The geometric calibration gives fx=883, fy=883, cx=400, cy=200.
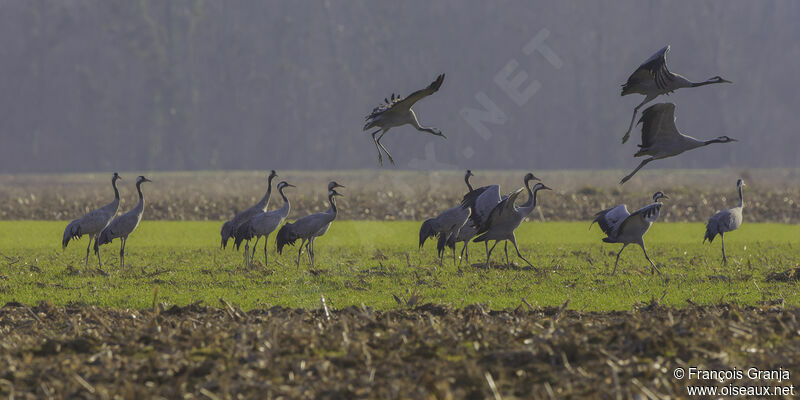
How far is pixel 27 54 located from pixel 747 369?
405 feet

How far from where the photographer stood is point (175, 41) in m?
123

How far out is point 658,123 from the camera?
37.9 feet

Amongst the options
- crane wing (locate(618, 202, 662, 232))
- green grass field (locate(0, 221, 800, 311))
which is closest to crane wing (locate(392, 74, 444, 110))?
green grass field (locate(0, 221, 800, 311))

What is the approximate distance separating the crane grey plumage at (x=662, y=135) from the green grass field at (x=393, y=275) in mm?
2547

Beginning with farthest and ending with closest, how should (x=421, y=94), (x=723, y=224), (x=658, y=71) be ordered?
1. (x=723, y=224)
2. (x=658, y=71)
3. (x=421, y=94)

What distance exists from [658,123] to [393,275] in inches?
271

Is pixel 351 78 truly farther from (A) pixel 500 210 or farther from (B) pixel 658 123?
(B) pixel 658 123

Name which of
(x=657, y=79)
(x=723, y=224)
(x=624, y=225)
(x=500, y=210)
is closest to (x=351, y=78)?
(x=723, y=224)

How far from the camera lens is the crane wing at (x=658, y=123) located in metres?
11.4

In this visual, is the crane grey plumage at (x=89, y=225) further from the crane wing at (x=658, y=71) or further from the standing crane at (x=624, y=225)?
the crane wing at (x=658, y=71)

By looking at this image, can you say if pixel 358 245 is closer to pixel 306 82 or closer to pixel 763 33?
pixel 306 82

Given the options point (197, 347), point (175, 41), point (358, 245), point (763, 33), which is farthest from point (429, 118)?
point (197, 347)

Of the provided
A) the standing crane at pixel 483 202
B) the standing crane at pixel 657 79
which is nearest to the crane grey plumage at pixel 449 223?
the standing crane at pixel 483 202

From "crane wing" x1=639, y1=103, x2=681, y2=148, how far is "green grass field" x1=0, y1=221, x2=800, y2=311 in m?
2.63
